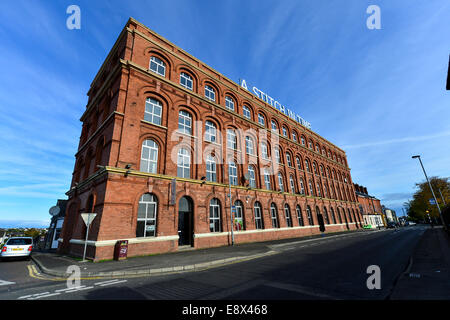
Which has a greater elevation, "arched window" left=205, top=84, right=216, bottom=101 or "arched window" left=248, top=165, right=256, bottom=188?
"arched window" left=205, top=84, right=216, bottom=101

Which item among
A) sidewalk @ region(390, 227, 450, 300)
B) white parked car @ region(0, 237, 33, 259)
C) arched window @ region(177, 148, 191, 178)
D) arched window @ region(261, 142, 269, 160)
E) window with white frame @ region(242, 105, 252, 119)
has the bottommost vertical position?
sidewalk @ region(390, 227, 450, 300)

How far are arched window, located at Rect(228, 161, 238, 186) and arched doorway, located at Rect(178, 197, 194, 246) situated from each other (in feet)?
17.9

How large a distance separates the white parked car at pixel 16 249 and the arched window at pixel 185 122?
42.2 ft

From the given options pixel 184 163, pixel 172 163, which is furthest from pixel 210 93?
pixel 172 163

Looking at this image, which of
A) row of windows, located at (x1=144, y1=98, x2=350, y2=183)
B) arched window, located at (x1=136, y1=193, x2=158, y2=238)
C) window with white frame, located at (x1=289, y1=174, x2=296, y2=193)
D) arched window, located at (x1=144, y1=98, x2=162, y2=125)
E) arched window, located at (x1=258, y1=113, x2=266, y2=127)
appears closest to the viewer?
arched window, located at (x1=136, y1=193, x2=158, y2=238)

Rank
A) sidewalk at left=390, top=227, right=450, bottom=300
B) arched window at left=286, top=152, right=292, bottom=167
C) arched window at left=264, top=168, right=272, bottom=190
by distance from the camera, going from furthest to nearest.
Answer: arched window at left=286, top=152, right=292, bottom=167 → arched window at left=264, top=168, right=272, bottom=190 → sidewalk at left=390, top=227, right=450, bottom=300

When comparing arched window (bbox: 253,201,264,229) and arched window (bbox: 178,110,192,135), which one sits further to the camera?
arched window (bbox: 253,201,264,229)

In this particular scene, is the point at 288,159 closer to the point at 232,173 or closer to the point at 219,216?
the point at 232,173

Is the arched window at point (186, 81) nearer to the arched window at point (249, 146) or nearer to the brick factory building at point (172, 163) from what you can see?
the brick factory building at point (172, 163)

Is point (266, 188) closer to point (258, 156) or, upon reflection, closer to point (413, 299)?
point (258, 156)

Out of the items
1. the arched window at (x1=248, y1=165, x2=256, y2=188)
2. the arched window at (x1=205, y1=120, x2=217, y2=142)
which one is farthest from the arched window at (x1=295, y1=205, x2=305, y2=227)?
the arched window at (x1=205, y1=120, x2=217, y2=142)

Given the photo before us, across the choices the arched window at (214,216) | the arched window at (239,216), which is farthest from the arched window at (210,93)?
the arched window at (239,216)

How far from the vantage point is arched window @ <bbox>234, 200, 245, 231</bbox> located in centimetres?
1722

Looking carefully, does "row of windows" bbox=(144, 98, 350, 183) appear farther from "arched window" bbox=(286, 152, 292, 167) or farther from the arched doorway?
the arched doorway
